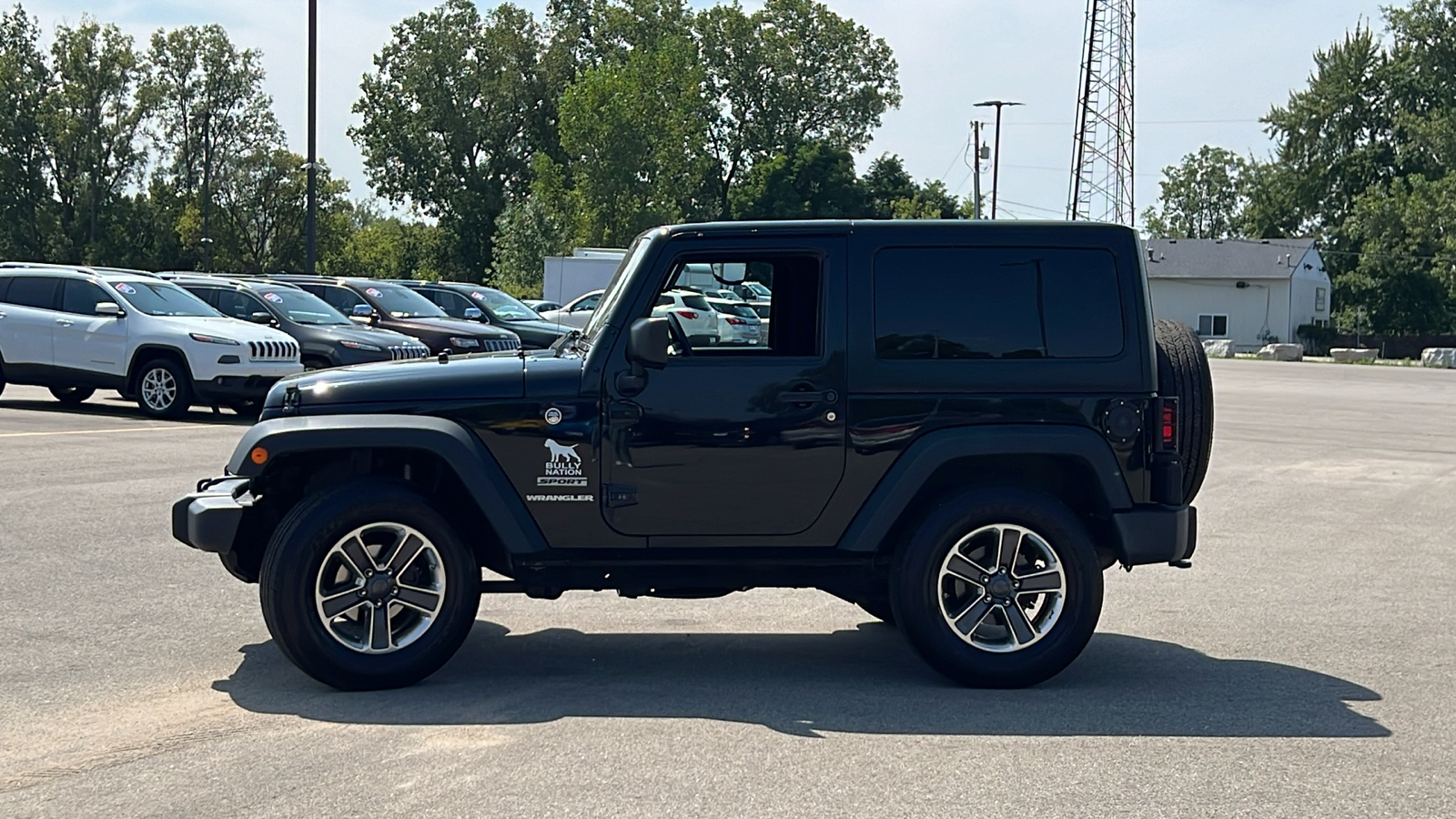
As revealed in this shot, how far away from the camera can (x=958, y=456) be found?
6301 mm

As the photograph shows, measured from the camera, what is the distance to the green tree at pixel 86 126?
80.9m

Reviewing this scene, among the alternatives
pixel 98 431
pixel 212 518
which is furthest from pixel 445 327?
pixel 212 518

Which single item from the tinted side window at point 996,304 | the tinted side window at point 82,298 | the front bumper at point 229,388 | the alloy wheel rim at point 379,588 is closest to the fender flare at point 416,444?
the alloy wheel rim at point 379,588

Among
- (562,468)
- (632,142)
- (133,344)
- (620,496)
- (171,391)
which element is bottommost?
(171,391)

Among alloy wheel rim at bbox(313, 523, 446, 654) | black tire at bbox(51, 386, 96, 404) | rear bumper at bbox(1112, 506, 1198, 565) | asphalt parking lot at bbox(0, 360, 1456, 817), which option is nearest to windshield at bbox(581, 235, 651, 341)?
alloy wheel rim at bbox(313, 523, 446, 654)

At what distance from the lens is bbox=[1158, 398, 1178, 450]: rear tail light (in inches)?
255

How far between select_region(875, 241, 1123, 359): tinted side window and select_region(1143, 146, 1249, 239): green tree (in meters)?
124

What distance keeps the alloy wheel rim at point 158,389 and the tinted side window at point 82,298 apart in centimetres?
123

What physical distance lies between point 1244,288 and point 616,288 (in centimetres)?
7752

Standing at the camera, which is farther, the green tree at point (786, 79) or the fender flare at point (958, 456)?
the green tree at point (786, 79)

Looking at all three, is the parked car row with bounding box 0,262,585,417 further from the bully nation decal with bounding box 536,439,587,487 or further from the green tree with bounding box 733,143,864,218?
the green tree with bounding box 733,143,864,218

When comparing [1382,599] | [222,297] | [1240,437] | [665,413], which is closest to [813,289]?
[665,413]

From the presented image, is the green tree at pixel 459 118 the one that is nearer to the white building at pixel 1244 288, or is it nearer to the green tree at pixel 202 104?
the green tree at pixel 202 104

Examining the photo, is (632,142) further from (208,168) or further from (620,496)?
(620,496)
